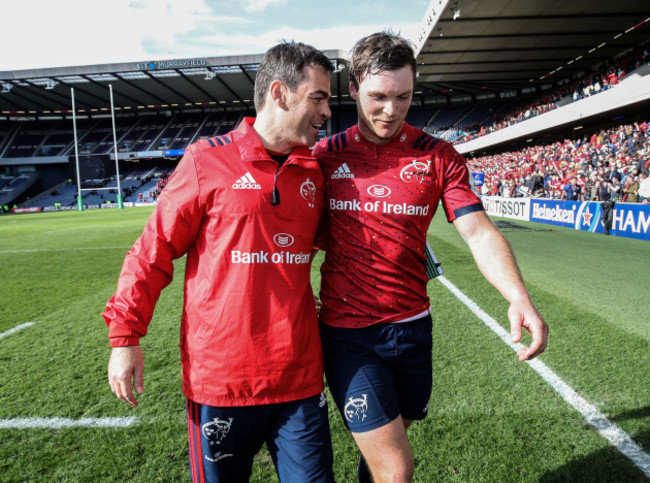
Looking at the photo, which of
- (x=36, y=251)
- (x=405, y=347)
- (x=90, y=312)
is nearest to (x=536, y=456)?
(x=405, y=347)

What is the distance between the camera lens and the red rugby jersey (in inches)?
73.2

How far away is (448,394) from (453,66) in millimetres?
31971

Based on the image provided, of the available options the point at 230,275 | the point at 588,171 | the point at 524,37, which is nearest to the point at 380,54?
the point at 230,275

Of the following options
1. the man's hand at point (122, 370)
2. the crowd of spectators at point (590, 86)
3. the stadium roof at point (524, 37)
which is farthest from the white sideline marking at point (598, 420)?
the crowd of spectators at point (590, 86)

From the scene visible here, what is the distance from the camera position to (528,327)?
1.51 m

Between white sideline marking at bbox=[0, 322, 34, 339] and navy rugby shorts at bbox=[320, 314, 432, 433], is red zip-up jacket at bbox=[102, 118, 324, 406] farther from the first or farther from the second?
white sideline marking at bbox=[0, 322, 34, 339]

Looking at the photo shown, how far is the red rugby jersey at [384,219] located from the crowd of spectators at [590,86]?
1024 inches

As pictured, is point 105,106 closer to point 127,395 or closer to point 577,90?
point 577,90

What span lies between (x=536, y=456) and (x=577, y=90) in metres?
32.1

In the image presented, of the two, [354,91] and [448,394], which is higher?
[354,91]

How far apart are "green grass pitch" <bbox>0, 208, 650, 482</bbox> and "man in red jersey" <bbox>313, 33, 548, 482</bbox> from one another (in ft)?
3.14

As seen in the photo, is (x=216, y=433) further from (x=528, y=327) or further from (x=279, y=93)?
(x=279, y=93)

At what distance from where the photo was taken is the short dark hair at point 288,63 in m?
1.70

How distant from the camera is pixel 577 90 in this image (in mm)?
28703
